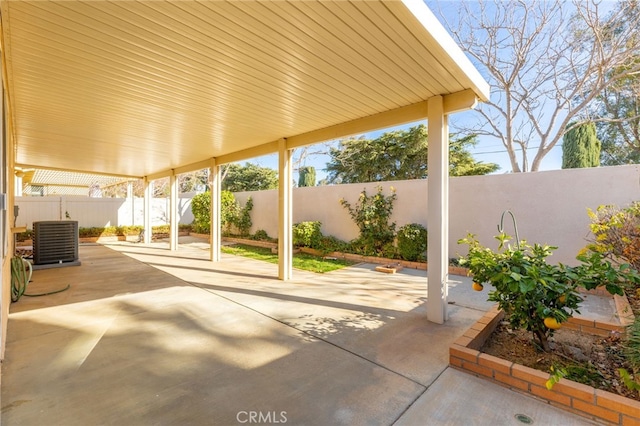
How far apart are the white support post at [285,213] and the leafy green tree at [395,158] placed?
38.9ft

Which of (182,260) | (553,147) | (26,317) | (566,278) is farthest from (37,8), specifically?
(553,147)

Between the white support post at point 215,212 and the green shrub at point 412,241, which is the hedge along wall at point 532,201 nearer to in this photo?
the green shrub at point 412,241

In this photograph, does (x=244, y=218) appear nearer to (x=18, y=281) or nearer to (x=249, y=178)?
(x=18, y=281)

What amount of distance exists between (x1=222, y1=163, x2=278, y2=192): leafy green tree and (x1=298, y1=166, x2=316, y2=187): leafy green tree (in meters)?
4.88

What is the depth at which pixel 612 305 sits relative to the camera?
448 centimetres

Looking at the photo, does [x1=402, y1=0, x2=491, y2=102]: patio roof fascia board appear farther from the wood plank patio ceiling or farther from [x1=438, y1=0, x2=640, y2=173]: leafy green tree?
[x1=438, y1=0, x2=640, y2=173]: leafy green tree

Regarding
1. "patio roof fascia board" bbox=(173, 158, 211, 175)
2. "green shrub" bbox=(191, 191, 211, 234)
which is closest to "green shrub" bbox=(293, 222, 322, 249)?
"patio roof fascia board" bbox=(173, 158, 211, 175)

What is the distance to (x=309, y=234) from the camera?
31.2 ft

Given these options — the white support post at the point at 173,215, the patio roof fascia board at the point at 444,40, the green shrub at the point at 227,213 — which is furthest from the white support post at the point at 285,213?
the green shrub at the point at 227,213

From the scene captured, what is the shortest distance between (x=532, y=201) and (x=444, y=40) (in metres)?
4.88

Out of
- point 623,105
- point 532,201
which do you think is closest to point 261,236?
point 532,201

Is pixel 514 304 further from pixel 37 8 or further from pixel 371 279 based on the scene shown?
pixel 37 8

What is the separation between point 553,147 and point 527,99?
2.01 meters

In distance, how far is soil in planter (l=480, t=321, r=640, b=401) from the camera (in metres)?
2.28
